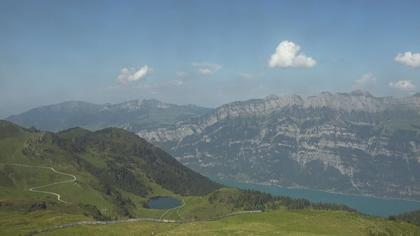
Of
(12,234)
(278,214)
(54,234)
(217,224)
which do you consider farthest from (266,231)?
(12,234)

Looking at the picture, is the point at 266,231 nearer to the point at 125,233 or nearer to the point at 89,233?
the point at 125,233

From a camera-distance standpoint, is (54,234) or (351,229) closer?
(54,234)

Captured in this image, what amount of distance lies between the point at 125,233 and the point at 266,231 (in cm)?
3492

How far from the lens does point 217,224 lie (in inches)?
5089

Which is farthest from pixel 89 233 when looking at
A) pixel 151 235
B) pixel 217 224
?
pixel 217 224

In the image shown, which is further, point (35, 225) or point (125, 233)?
point (35, 225)

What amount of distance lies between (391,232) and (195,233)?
77.7 metres

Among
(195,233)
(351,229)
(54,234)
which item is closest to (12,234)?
(54,234)

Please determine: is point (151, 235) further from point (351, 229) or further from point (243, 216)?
point (351, 229)

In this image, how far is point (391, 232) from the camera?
15575 centimetres

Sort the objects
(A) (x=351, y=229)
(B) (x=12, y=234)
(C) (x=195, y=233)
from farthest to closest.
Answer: (A) (x=351, y=229) → (B) (x=12, y=234) → (C) (x=195, y=233)

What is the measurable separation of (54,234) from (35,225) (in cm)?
2959

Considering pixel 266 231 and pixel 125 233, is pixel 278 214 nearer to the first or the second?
pixel 266 231

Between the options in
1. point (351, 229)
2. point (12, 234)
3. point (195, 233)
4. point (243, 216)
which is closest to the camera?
point (195, 233)
